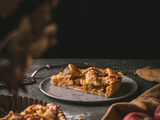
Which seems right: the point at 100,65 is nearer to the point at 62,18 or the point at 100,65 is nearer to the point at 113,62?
the point at 113,62

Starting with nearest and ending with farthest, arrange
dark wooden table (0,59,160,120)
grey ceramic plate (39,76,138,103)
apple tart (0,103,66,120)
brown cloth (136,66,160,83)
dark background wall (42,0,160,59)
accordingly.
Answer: apple tart (0,103,66,120), dark wooden table (0,59,160,120), grey ceramic plate (39,76,138,103), brown cloth (136,66,160,83), dark background wall (42,0,160,59)

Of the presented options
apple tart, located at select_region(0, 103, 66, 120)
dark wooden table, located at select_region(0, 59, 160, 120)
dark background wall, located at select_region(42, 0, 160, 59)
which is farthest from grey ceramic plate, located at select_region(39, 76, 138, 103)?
dark background wall, located at select_region(42, 0, 160, 59)

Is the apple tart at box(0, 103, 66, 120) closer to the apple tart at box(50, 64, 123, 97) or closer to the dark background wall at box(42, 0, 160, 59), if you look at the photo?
the apple tart at box(50, 64, 123, 97)

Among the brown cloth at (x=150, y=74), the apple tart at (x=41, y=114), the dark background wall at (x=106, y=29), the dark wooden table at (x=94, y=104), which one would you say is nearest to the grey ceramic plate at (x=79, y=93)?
the dark wooden table at (x=94, y=104)

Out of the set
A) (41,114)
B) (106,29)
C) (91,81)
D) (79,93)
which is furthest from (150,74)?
(106,29)

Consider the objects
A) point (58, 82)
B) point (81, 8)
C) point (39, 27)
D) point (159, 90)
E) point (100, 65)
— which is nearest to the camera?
point (39, 27)

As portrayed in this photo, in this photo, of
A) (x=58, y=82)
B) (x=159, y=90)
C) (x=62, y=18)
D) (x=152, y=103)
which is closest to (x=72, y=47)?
(x=62, y=18)

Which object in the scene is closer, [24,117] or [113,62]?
[24,117]
